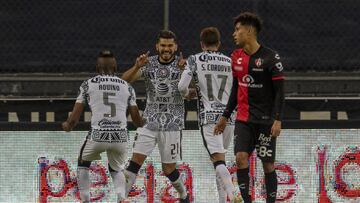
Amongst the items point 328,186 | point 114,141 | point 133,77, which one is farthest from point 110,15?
point 328,186

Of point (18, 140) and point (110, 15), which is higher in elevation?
point (110, 15)

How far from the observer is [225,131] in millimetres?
10391

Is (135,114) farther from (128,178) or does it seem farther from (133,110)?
(128,178)

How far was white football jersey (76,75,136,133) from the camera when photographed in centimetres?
992

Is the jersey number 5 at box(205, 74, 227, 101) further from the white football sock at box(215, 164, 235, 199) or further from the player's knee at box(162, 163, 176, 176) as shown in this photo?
the player's knee at box(162, 163, 176, 176)

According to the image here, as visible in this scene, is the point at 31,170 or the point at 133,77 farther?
the point at 31,170

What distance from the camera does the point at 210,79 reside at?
10.2 m

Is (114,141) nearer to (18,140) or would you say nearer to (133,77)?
(133,77)

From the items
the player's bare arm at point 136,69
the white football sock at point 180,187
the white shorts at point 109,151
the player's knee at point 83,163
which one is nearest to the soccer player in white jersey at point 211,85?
the player's bare arm at point 136,69

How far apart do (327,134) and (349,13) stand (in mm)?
1505

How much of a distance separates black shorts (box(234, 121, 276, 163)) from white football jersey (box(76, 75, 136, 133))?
4.39 feet

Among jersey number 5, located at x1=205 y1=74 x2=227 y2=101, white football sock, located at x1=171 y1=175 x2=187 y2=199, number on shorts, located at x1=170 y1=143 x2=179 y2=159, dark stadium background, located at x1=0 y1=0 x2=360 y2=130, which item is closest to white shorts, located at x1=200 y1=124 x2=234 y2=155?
jersey number 5, located at x1=205 y1=74 x2=227 y2=101

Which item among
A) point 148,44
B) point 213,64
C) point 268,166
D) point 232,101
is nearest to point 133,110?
point 213,64

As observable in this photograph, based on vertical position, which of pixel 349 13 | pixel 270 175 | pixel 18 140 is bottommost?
pixel 270 175
